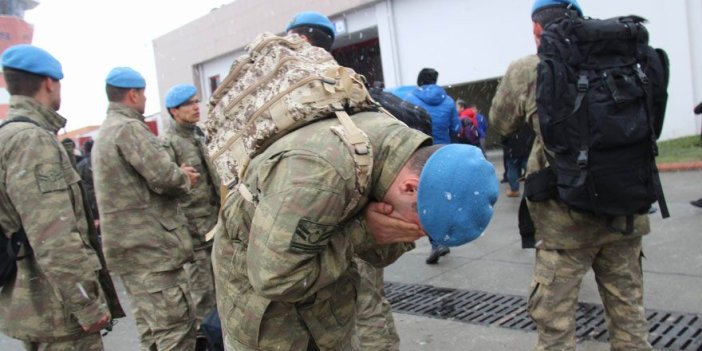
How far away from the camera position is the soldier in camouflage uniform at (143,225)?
343cm

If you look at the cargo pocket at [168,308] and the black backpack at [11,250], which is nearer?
the black backpack at [11,250]

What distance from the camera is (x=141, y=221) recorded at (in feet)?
11.4

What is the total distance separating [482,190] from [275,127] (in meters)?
0.64

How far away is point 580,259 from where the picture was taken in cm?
280

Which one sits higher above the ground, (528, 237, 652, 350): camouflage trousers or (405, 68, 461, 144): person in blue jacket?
(405, 68, 461, 144): person in blue jacket

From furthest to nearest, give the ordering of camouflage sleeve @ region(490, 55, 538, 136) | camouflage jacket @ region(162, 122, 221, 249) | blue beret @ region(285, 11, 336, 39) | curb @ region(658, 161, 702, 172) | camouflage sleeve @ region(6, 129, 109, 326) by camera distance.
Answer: curb @ region(658, 161, 702, 172)
camouflage jacket @ region(162, 122, 221, 249)
blue beret @ region(285, 11, 336, 39)
camouflage sleeve @ region(490, 55, 538, 136)
camouflage sleeve @ region(6, 129, 109, 326)

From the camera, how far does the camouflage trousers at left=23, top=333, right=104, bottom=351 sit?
2672 mm

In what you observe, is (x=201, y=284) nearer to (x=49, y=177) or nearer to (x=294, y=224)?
(x=49, y=177)

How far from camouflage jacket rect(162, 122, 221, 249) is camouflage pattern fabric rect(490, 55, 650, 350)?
291 centimetres

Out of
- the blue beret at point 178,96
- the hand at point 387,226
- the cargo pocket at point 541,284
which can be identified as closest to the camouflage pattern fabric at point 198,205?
the blue beret at point 178,96

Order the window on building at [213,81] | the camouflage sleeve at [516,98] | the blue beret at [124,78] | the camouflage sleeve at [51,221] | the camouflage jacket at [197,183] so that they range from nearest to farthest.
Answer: the camouflage sleeve at [51,221] → the camouflage sleeve at [516,98] → the blue beret at [124,78] → the camouflage jacket at [197,183] → the window on building at [213,81]

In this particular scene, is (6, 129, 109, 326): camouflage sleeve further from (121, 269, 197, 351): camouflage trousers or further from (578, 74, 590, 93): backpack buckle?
(578, 74, 590, 93): backpack buckle

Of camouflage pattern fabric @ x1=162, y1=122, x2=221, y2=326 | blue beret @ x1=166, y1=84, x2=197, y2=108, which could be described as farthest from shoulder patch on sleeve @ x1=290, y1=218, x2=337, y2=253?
blue beret @ x1=166, y1=84, x2=197, y2=108

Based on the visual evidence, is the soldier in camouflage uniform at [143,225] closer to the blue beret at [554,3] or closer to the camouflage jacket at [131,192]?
the camouflage jacket at [131,192]
